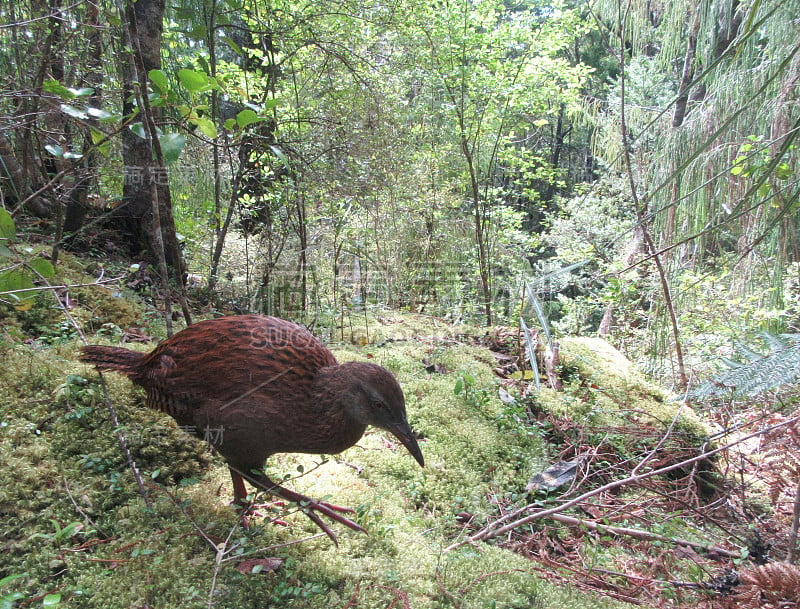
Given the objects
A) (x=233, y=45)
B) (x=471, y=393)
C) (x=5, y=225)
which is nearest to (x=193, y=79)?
(x=5, y=225)

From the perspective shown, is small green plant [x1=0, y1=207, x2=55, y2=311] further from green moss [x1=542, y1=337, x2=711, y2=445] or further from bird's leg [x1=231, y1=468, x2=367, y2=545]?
green moss [x1=542, y1=337, x2=711, y2=445]

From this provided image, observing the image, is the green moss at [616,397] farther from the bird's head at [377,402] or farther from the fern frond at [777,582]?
the bird's head at [377,402]

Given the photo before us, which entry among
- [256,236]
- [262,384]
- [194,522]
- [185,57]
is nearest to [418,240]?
[256,236]

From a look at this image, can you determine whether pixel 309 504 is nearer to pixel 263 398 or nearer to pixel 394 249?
pixel 263 398

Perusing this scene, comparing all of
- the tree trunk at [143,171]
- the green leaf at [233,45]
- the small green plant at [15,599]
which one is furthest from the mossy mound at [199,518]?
the green leaf at [233,45]

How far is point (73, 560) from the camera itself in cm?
144

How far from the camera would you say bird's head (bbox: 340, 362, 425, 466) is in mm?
1871

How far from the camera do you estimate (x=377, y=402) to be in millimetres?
1877

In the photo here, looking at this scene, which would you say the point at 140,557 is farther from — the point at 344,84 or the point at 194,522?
the point at 344,84

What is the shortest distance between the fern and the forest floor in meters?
0.18

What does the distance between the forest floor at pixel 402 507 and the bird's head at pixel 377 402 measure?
0.34m

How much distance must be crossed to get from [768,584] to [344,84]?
4.31m

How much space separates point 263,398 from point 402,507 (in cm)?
86

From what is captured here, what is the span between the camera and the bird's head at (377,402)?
1.87m
